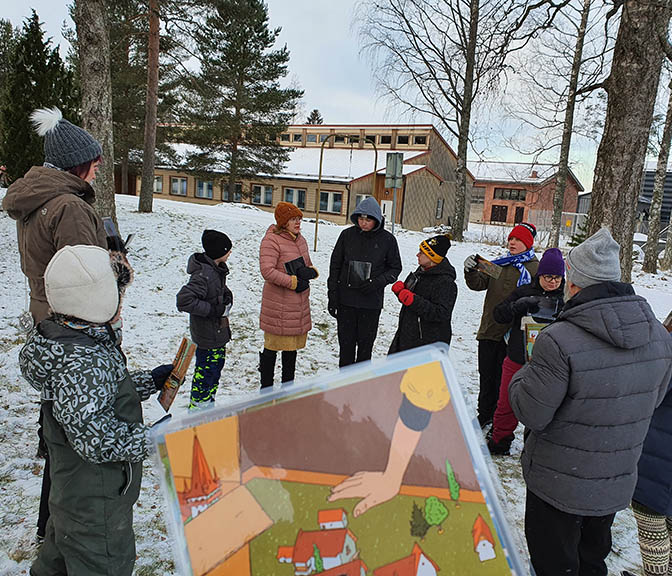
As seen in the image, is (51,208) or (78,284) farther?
(51,208)

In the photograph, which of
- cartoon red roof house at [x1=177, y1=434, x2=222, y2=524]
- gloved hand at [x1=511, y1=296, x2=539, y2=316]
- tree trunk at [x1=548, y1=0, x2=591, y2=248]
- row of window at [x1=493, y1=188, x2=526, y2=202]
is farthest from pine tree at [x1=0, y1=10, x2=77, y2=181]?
row of window at [x1=493, y1=188, x2=526, y2=202]

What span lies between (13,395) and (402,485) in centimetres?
397

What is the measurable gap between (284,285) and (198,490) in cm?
286

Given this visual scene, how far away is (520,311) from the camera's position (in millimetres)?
3523

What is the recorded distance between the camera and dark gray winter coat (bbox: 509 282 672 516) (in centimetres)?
189

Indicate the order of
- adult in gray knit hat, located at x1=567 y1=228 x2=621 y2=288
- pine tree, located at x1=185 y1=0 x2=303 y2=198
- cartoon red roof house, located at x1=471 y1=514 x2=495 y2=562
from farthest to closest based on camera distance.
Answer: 1. pine tree, located at x1=185 y1=0 x2=303 y2=198
2. adult in gray knit hat, located at x1=567 y1=228 x2=621 y2=288
3. cartoon red roof house, located at x1=471 y1=514 x2=495 y2=562

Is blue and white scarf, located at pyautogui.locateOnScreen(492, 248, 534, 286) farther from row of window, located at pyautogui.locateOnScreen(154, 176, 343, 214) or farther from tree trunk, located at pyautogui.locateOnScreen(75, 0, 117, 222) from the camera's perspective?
row of window, located at pyautogui.locateOnScreen(154, 176, 343, 214)

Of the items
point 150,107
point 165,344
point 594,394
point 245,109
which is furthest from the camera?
point 245,109

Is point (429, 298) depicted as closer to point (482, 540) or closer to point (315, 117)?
point (482, 540)

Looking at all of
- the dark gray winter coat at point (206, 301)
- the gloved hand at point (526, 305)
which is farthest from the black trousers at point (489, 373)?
the dark gray winter coat at point (206, 301)

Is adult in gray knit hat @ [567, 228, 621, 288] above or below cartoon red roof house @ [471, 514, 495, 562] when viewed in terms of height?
above

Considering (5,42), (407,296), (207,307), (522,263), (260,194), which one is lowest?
(207,307)

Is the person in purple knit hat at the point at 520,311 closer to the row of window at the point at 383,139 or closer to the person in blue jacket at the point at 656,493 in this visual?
the person in blue jacket at the point at 656,493

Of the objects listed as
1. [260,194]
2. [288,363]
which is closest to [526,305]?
[288,363]
